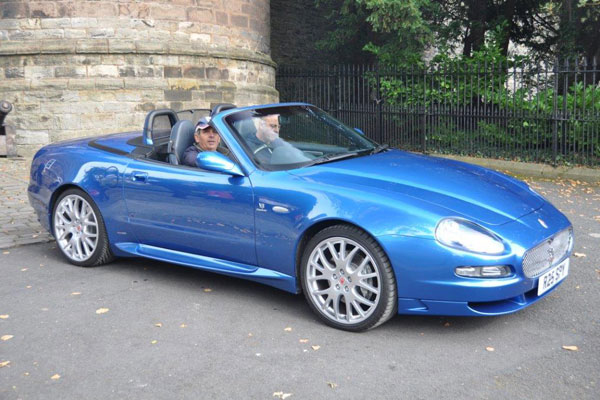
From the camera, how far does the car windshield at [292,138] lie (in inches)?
203

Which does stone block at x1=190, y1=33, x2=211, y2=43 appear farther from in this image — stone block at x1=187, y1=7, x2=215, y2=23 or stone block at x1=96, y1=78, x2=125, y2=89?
stone block at x1=96, y1=78, x2=125, y2=89

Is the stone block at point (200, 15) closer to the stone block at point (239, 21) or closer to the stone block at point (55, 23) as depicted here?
the stone block at point (239, 21)

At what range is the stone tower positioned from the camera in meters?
14.7

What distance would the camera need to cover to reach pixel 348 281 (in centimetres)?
442

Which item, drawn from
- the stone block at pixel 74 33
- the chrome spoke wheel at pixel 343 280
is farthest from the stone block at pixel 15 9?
the chrome spoke wheel at pixel 343 280

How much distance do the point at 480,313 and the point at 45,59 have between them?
12966 millimetres

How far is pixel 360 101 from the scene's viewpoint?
15594 mm

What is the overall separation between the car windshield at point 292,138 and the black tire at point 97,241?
1545mm

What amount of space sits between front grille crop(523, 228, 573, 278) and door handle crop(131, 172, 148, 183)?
9.77ft

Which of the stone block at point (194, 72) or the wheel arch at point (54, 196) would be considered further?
the stone block at point (194, 72)

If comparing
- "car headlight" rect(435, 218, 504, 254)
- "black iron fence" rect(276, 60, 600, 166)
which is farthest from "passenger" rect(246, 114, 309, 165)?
"black iron fence" rect(276, 60, 600, 166)

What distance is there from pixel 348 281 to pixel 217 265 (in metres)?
1.18

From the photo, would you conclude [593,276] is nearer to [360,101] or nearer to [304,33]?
[360,101]

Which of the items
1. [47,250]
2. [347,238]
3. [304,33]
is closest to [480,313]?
[347,238]
